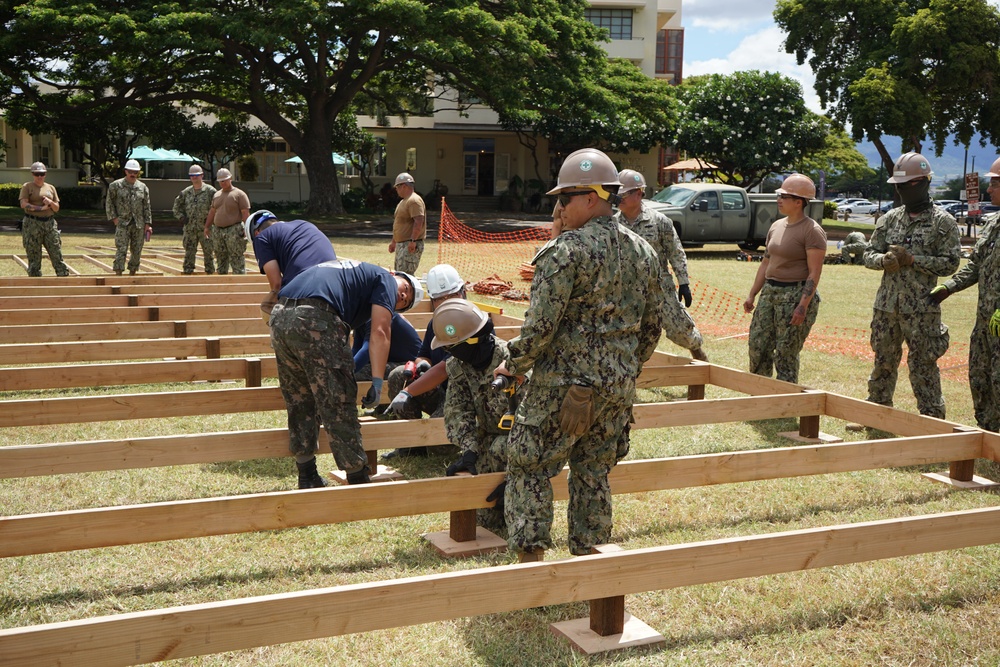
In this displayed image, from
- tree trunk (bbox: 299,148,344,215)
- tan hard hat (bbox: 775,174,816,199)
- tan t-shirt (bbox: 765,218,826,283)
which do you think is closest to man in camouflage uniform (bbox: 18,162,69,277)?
tan t-shirt (bbox: 765,218,826,283)

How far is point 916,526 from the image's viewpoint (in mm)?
4004

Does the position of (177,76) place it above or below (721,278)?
above

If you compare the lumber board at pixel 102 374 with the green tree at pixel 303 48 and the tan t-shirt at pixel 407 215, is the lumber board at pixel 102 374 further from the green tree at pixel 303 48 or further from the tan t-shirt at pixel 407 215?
the green tree at pixel 303 48

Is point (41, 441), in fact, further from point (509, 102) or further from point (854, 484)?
point (509, 102)

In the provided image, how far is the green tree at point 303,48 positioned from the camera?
23906mm

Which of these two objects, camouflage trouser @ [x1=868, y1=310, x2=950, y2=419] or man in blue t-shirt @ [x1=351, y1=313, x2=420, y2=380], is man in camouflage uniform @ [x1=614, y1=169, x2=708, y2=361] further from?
man in blue t-shirt @ [x1=351, y1=313, x2=420, y2=380]

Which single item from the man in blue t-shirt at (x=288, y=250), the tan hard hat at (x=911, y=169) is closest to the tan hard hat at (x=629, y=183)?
the tan hard hat at (x=911, y=169)

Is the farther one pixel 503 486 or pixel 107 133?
pixel 107 133

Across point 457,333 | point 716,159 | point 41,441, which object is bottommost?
point 41,441

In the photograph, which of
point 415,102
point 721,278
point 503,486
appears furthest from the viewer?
point 415,102

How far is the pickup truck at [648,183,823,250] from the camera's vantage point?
23.2 meters

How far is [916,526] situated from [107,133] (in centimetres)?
3806

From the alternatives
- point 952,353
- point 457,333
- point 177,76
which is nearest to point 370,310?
point 457,333

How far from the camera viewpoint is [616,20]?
4703 centimetres
